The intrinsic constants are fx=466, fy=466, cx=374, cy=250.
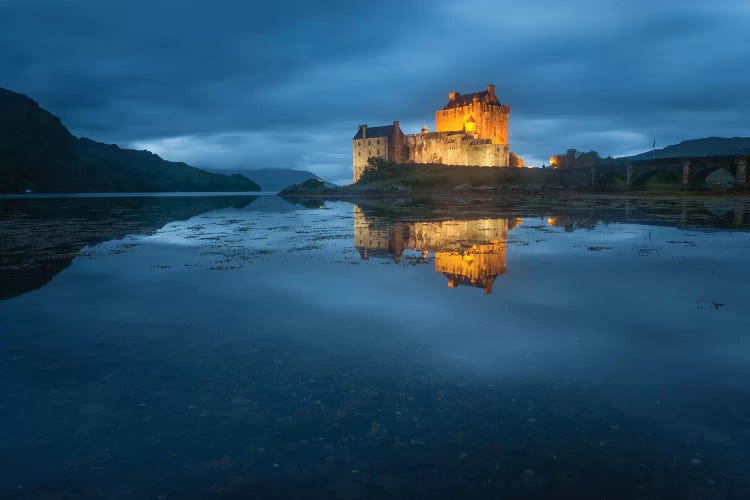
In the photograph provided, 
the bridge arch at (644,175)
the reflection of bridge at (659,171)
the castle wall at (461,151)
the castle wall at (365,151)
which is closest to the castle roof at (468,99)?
the castle wall at (461,151)

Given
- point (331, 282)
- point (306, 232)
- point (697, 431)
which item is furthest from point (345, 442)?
point (306, 232)

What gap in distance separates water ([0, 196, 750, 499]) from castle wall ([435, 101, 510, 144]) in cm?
12050

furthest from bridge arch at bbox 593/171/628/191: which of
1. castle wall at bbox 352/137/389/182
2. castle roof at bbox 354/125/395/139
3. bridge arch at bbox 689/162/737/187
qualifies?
castle roof at bbox 354/125/395/139

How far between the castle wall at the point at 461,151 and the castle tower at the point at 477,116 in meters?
4.70

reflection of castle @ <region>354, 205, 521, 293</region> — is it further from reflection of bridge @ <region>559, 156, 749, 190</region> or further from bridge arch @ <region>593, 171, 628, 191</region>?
bridge arch @ <region>593, 171, 628, 191</region>

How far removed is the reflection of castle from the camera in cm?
1577

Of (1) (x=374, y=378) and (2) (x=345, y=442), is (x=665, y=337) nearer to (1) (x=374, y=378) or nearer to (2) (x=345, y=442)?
(1) (x=374, y=378)

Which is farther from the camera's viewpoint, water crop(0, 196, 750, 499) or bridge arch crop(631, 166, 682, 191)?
bridge arch crop(631, 166, 682, 191)

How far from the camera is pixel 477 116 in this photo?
129 m

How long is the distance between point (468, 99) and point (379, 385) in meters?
135

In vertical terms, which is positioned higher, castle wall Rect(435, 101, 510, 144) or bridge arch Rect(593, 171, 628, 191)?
castle wall Rect(435, 101, 510, 144)

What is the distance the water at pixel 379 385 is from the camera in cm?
512

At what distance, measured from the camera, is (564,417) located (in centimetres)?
618

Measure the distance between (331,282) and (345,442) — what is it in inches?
371
